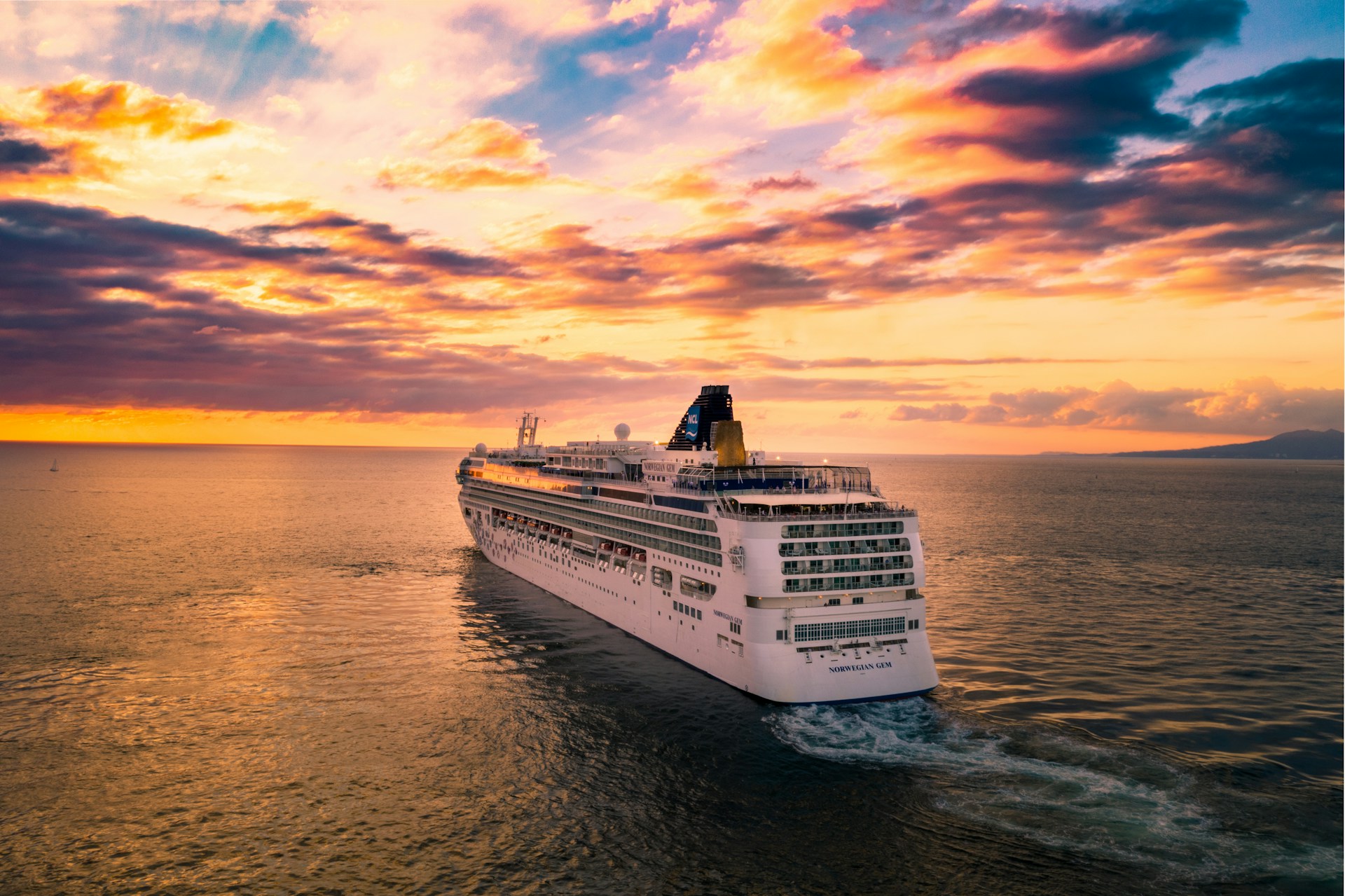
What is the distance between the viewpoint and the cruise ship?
40.8 m

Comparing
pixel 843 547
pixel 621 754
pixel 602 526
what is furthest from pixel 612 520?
pixel 621 754

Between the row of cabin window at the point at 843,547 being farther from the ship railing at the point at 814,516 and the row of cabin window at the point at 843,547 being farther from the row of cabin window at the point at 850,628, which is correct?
the row of cabin window at the point at 850,628

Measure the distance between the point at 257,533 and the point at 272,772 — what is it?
93.9 m

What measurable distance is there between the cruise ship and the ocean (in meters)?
2.11

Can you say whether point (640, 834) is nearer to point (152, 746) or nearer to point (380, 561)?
point (152, 746)

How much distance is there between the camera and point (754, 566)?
1615 inches

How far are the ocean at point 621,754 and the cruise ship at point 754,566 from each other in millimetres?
2108

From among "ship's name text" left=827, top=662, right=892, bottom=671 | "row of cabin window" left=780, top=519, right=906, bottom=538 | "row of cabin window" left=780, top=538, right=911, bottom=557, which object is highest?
"row of cabin window" left=780, top=519, right=906, bottom=538

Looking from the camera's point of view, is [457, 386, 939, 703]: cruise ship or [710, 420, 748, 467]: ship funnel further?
[710, 420, 748, 467]: ship funnel

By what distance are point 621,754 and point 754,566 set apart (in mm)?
12117

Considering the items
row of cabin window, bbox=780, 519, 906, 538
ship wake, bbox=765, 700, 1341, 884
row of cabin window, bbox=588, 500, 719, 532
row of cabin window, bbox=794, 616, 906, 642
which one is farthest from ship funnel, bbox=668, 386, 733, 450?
ship wake, bbox=765, 700, 1341, 884

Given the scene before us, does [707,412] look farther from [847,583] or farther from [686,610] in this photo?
[847,583]

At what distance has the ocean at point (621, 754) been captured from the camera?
2658 cm

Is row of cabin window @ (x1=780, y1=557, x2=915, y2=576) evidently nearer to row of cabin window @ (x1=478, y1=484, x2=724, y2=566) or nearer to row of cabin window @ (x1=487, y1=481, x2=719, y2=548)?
row of cabin window @ (x1=478, y1=484, x2=724, y2=566)
